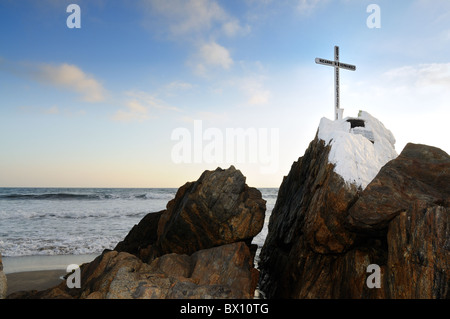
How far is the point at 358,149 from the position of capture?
41.6 ft

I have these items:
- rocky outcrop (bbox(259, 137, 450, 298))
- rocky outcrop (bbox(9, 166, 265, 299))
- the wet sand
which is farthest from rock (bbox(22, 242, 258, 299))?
the wet sand

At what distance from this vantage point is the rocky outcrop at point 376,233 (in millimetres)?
8695

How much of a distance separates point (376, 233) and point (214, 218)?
6664 millimetres

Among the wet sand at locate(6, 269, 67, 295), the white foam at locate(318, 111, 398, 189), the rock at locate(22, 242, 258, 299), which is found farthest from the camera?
the wet sand at locate(6, 269, 67, 295)

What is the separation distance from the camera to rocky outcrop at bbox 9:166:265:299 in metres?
9.46

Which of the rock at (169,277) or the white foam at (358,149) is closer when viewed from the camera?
the rock at (169,277)

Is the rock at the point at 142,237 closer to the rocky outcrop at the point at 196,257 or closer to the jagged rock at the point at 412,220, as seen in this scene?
the rocky outcrop at the point at 196,257

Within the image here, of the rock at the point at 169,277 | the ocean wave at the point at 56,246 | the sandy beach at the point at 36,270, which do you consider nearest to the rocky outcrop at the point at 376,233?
the rock at the point at 169,277

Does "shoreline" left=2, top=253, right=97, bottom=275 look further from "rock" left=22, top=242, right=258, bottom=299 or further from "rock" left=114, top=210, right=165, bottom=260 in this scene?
"rock" left=22, top=242, right=258, bottom=299

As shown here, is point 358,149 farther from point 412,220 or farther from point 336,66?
point 336,66

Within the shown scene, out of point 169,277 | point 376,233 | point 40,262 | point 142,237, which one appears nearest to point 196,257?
point 169,277

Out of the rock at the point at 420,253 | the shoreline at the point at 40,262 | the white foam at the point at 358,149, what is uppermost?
the white foam at the point at 358,149

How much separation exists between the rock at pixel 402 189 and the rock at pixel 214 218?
16.0 feet
